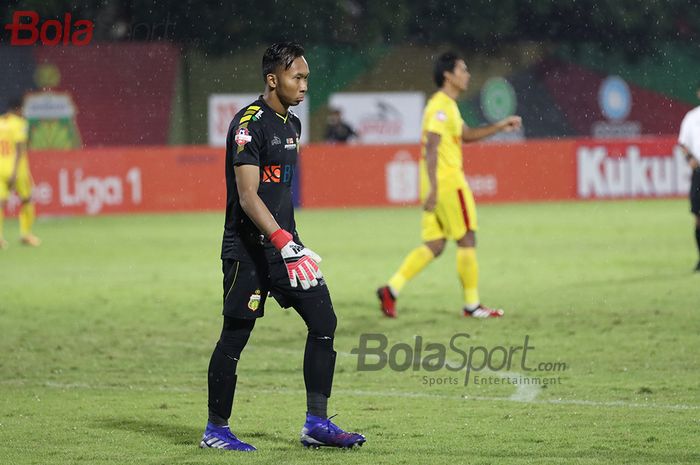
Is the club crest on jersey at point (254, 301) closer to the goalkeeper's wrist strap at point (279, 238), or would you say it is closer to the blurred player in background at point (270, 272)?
the blurred player in background at point (270, 272)

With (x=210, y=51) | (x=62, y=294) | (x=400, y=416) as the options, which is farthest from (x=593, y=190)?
(x=400, y=416)

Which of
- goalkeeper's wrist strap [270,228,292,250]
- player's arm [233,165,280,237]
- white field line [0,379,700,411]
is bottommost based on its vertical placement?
white field line [0,379,700,411]

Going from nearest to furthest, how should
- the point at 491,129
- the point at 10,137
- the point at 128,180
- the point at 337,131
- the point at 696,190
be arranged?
the point at 491,129 < the point at 696,190 < the point at 10,137 < the point at 128,180 < the point at 337,131

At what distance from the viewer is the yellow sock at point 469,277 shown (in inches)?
457

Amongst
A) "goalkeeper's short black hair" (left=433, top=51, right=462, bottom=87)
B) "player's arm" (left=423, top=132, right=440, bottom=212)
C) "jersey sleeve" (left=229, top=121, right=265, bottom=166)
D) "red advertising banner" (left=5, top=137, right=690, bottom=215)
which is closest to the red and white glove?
"jersey sleeve" (left=229, top=121, right=265, bottom=166)

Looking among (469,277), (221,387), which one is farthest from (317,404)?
(469,277)

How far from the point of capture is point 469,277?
1162 cm

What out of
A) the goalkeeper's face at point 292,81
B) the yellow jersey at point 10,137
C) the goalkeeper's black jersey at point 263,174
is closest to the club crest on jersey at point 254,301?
the goalkeeper's black jersey at point 263,174

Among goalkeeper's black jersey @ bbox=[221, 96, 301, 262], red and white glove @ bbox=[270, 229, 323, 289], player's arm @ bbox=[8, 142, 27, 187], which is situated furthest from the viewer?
player's arm @ bbox=[8, 142, 27, 187]

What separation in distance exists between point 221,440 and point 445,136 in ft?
20.0

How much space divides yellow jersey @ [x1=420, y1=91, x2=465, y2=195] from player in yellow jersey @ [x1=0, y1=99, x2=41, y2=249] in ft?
33.2

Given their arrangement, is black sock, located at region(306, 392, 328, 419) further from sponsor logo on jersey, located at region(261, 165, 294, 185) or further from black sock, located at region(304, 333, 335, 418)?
sponsor logo on jersey, located at region(261, 165, 294, 185)

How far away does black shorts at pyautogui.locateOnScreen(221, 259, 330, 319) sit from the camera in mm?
6363

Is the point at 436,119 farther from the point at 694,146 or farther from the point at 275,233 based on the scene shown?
the point at 275,233
